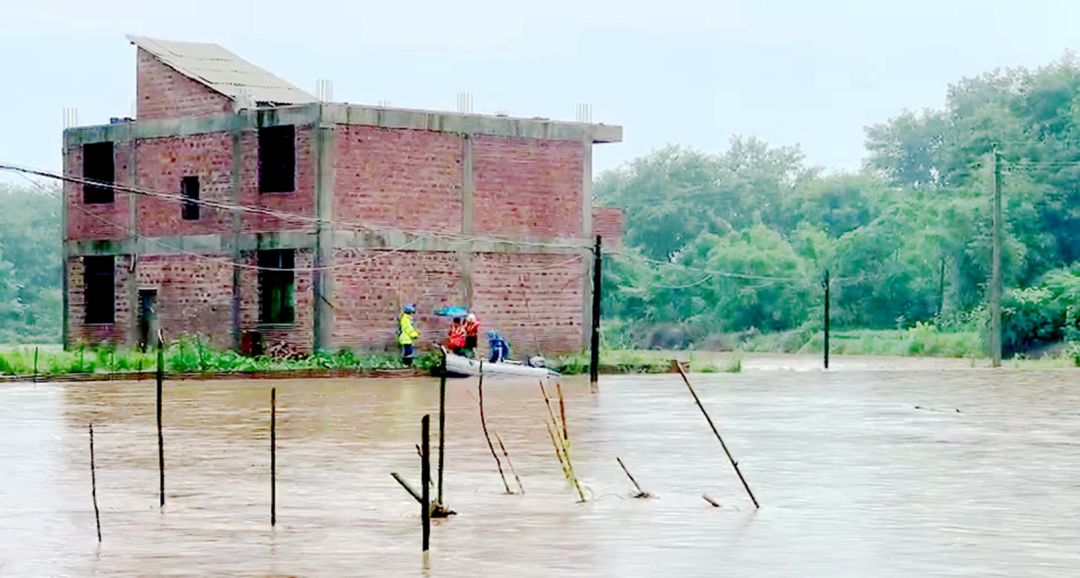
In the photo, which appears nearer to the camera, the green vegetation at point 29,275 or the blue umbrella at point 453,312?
the blue umbrella at point 453,312

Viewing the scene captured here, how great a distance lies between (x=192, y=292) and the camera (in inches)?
1984

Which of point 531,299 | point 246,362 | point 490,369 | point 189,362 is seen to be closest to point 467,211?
point 531,299

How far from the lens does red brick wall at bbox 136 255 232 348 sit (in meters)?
49.7

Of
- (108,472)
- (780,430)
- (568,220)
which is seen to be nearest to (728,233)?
(568,220)

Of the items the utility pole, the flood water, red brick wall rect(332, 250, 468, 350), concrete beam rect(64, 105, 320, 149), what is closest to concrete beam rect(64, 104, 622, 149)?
concrete beam rect(64, 105, 320, 149)

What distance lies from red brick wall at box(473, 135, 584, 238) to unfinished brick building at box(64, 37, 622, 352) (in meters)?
0.04

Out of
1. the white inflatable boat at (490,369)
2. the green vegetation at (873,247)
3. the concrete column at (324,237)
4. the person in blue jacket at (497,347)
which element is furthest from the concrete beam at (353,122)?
the green vegetation at (873,247)

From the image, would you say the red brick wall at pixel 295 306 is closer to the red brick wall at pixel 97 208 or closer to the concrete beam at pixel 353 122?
the concrete beam at pixel 353 122

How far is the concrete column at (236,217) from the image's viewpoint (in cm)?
4919

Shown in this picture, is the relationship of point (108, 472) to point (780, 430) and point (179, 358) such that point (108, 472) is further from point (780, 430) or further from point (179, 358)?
point (179, 358)

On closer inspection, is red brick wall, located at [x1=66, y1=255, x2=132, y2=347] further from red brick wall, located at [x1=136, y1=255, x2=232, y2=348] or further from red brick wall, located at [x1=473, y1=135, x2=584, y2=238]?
red brick wall, located at [x1=473, y1=135, x2=584, y2=238]

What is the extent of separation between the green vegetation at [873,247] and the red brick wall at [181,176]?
23840 millimetres

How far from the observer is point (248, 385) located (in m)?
40.2

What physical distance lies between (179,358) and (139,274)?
8.83m
